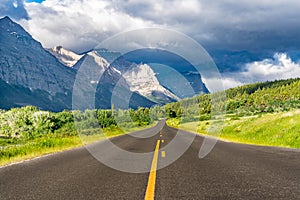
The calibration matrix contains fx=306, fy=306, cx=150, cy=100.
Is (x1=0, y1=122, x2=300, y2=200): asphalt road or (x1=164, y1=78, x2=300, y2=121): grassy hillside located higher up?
(x1=164, y1=78, x2=300, y2=121): grassy hillside

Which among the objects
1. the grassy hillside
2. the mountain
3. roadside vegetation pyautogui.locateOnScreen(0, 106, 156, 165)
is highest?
the grassy hillside

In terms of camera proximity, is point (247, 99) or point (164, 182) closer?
point (164, 182)

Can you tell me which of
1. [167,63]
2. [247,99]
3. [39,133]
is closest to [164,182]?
[167,63]

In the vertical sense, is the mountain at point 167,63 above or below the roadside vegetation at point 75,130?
above

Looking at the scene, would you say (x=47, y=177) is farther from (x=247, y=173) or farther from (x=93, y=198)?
(x=247, y=173)

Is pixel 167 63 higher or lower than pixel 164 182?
higher

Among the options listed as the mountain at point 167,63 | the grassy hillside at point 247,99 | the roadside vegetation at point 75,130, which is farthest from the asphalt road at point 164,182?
the grassy hillside at point 247,99

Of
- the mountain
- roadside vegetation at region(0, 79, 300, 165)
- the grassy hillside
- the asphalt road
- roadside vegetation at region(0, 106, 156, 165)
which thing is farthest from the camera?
the grassy hillside

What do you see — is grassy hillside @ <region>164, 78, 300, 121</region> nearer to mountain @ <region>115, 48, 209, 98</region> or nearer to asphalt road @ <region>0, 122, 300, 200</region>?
mountain @ <region>115, 48, 209, 98</region>

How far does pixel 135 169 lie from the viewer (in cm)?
888

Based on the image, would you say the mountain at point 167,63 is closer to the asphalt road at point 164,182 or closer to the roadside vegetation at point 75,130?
the roadside vegetation at point 75,130

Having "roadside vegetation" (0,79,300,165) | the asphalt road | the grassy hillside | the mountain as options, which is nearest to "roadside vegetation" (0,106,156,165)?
"roadside vegetation" (0,79,300,165)

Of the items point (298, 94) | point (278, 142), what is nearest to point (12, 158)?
point (278, 142)

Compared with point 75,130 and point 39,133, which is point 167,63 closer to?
point 39,133
